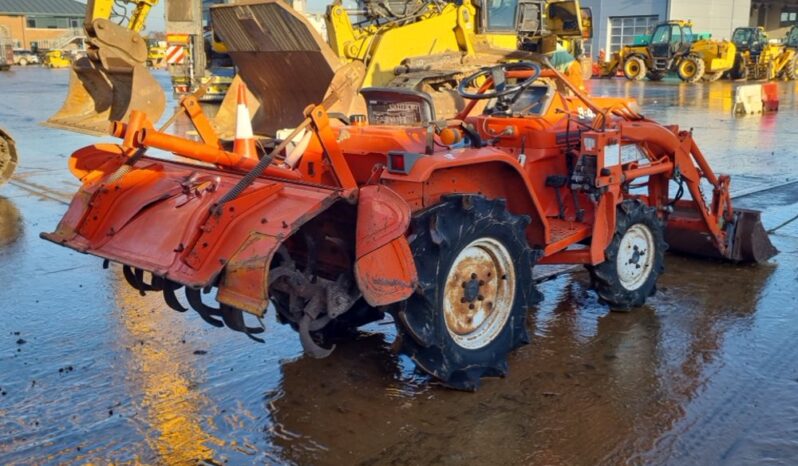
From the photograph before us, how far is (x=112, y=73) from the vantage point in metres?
10.8

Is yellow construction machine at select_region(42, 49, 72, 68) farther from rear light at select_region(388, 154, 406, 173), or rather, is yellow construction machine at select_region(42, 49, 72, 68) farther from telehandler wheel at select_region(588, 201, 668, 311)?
rear light at select_region(388, 154, 406, 173)

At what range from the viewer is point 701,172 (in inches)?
252

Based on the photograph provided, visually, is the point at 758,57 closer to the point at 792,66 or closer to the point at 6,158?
the point at 792,66

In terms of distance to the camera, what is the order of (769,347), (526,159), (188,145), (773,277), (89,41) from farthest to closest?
(89,41), (773,277), (526,159), (769,347), (188,145)

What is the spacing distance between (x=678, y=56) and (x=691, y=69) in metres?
0.75

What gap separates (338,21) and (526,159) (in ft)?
23.6

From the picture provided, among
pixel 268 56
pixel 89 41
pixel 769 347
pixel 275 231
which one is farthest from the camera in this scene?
pixel 268 56

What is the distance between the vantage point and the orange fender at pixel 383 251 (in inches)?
143

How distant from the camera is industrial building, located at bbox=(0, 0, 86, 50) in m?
73.3

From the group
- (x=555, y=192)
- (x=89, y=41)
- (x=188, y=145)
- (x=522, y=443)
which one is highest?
(x=89, y=41)

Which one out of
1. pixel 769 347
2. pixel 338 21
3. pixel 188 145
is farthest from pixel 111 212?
pixel 338 21

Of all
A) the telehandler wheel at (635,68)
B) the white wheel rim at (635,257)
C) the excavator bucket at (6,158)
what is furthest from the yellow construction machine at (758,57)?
the white wheel rim at (635,257)

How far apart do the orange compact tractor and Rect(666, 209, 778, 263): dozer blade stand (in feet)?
3.58

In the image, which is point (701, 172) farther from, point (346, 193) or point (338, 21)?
point (338, 21)
